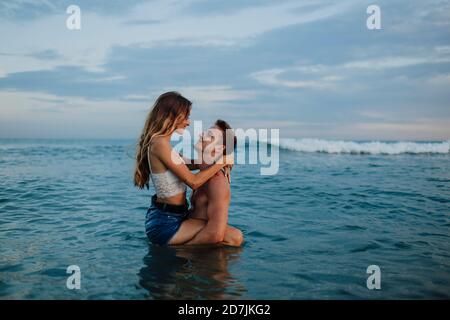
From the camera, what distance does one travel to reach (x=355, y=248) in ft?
16.8

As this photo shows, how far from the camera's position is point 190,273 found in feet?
13.6

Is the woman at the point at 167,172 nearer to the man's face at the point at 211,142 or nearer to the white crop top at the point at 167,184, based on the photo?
the white crop top at the point at 167,184

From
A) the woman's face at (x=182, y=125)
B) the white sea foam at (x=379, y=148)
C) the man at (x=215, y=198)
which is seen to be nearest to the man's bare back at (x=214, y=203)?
the man at (x=215, y=198)

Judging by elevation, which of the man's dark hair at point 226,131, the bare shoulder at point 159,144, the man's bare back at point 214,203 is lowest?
the man's bare back at point 214,203

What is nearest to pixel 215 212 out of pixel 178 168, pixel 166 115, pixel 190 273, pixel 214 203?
pixel 214 203

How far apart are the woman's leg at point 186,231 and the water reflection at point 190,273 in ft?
0.41

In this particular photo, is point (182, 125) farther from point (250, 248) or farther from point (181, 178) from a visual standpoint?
point (250, 248)

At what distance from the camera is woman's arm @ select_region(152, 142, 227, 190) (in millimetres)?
4555

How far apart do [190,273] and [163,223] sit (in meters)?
0.92

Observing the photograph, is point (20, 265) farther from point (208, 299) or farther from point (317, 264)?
point (317, 264)

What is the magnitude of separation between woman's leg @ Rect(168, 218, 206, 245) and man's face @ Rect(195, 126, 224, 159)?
37.0 inches

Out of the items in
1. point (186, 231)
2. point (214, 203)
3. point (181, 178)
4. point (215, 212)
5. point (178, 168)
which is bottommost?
point (186, 231)

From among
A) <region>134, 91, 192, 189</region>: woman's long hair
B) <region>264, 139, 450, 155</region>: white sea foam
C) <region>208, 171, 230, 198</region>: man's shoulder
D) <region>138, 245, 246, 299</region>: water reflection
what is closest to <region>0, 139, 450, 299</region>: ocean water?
<region>138, 245, 246, 299</region>: water reflection

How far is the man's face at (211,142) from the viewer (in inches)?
197
